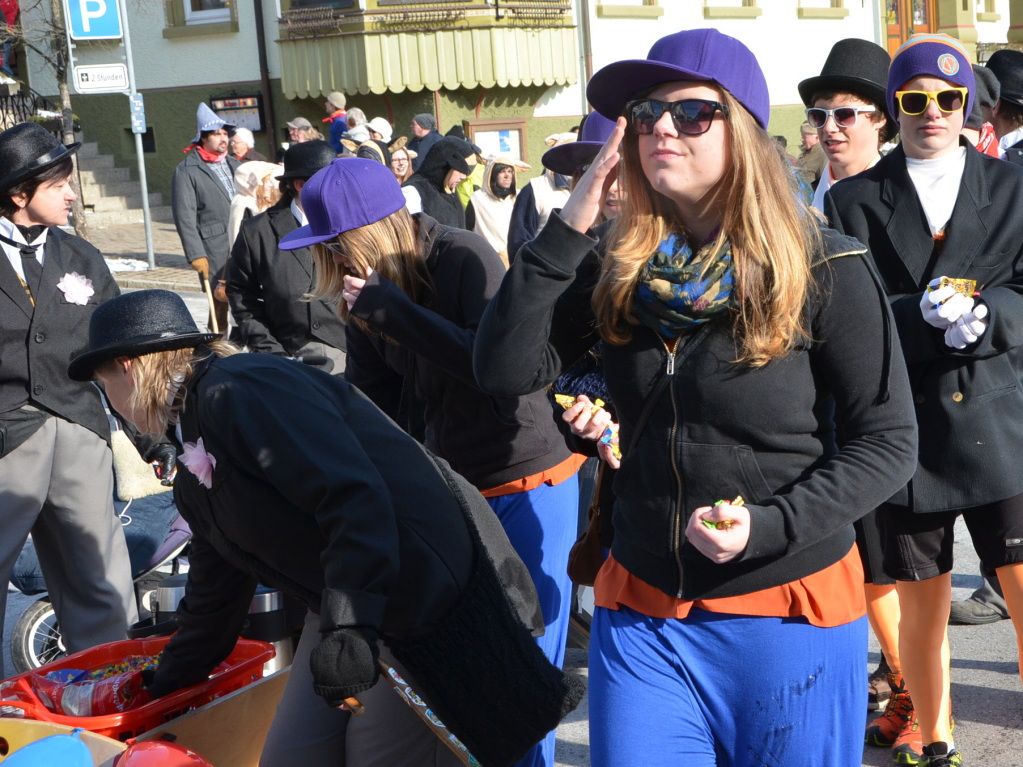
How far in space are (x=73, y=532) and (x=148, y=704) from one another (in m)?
1.90

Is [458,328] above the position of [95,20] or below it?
below

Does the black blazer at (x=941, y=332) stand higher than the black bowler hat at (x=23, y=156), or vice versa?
the black bowler hat at (x=23, y=156)

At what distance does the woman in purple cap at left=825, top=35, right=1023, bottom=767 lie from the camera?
3242 mm

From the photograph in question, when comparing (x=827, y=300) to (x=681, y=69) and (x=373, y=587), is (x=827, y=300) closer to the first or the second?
(x=681, y=69)

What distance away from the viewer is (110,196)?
746 inches

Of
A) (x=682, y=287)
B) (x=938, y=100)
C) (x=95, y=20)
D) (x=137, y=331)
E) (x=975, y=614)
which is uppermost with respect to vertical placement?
(x=95, y=20)

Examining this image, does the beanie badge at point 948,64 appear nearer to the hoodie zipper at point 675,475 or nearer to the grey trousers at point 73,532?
the hoodie zipper at point 675,475

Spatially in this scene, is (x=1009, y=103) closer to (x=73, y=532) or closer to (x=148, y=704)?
(x=73, y=532)

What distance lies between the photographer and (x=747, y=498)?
215cm

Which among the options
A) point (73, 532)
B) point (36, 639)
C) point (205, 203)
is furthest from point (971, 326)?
point (205, 203)

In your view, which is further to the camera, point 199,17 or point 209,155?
point 199,17

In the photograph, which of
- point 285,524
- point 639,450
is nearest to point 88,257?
point 285,524

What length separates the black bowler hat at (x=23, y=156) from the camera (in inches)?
171

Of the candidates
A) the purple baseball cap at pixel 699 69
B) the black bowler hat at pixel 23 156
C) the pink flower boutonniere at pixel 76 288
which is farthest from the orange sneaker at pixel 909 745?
the black bowler hat at pixel 23 156
